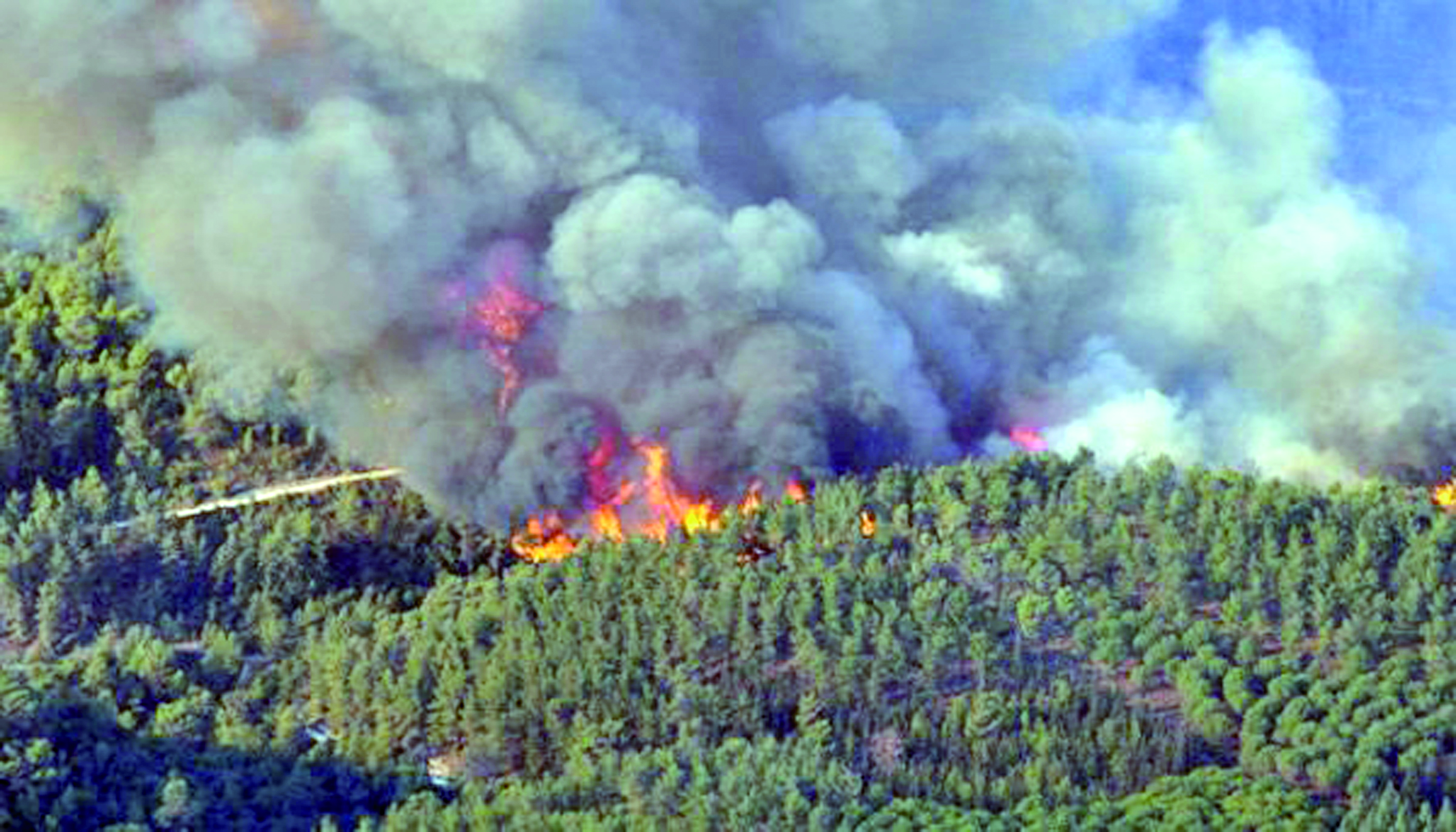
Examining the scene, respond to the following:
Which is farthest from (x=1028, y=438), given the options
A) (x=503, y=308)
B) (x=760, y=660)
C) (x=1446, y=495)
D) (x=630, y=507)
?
(x=760, y=660)

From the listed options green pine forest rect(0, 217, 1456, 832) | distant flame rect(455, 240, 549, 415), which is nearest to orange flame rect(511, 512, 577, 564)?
green pine forest rect(0, 217, 1456, 832)

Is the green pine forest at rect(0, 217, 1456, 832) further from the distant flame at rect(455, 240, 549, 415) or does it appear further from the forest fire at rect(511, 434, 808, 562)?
the distant flame at rect(455, 240, 549, 415)

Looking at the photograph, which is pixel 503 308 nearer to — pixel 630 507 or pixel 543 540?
pixel 630 507

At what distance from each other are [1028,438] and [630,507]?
22.5 ft

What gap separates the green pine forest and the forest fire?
0.65 metres

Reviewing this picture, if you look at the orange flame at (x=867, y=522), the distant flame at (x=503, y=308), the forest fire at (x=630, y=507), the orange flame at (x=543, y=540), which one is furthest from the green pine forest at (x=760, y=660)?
the distant flame at (x=503, y=308)

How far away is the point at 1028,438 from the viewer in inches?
2886

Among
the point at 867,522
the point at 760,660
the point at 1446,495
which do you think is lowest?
the point at 760,660

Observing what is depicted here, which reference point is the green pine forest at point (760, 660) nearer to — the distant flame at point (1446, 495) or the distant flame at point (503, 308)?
the distant flame at point (1446, 495)

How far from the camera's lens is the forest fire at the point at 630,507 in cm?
6962

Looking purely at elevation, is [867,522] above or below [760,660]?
above

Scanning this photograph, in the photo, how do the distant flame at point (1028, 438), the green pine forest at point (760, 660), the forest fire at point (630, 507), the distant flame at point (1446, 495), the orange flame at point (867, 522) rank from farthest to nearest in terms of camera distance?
the distant flame at point (1028, 438) < the forest fire at point (630, 507) < the distant flame at point (1446, 495) < the orange flame at point (867, 522) < the green pine forest at point (760, 660)

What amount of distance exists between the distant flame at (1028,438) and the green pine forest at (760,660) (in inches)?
132

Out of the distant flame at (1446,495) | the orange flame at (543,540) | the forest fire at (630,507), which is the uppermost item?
the distant flame at (1446,495)
